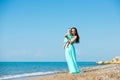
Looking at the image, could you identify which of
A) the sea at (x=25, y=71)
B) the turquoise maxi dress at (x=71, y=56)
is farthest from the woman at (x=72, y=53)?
the sea at (x=25, y=71)

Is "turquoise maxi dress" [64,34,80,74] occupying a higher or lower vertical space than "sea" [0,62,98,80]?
higher

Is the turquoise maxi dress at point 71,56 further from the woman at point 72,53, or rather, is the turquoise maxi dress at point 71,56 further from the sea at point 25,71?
the sea at point 25,71

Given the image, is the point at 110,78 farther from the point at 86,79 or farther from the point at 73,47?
the point at 73,47

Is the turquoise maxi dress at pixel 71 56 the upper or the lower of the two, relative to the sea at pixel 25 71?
upper

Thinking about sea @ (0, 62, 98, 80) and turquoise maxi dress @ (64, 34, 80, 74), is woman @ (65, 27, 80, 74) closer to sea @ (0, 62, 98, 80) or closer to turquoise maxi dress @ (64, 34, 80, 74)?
turquoise maxi dress @ (64, 34, 80, 74)

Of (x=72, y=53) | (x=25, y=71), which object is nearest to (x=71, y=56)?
(x=72, y=53)

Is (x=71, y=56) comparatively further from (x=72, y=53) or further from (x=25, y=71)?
(x=25, y=71)

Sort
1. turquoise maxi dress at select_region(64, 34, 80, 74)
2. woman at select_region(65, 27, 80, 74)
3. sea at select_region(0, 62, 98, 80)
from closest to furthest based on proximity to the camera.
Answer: woman at select_region(65, 27, 80, 74), turquoise maxi dress at select_region(64, 34, 80, 74), sea at select_region(0, 62, 98, 80)

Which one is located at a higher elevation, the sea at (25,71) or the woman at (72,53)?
the woman at (72,53)

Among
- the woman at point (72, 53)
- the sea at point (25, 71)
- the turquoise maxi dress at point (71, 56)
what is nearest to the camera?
the woman at point (72, 53)

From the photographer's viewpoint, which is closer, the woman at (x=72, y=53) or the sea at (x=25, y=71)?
the woman at (x=72, y=53)

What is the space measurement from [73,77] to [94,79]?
4.51 feet

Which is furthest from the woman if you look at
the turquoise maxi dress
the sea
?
the sea

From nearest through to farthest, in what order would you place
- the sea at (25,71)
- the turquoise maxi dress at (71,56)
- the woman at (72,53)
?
1. the woman at (72,53)
2. the turquoise maxi dress at (71,56)
3. the sea at (25,71)
